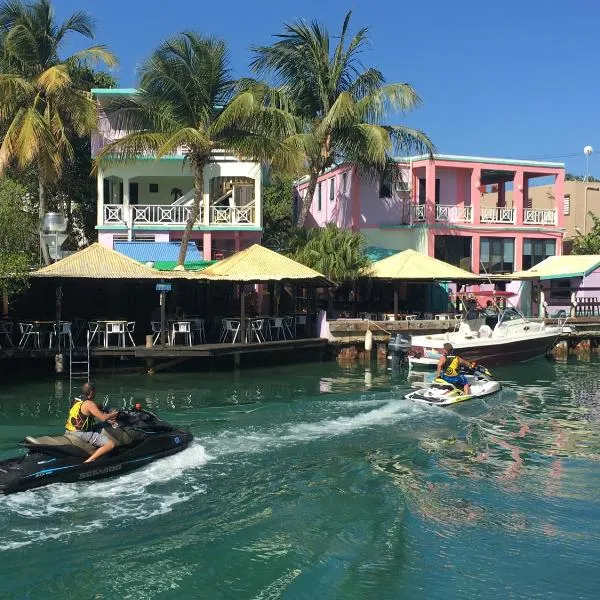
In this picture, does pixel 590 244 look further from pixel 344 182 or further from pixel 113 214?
pixel 113 214

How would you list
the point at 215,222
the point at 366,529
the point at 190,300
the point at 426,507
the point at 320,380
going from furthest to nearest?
1. the point at 215,222
2. the point at 190,300
3. the point at 320,380
4. the point at 426,507
5. the point at 366,529

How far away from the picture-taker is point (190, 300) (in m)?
28.7

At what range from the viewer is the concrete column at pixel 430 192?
34938 millimetres

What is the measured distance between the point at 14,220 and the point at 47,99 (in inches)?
313

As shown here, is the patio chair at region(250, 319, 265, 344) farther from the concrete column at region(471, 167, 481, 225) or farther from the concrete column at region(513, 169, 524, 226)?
the concrete column at region(513, 169, 524, 226)

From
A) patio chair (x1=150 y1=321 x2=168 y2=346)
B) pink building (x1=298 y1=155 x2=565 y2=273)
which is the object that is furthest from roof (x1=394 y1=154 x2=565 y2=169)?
patio chair (x1=150 y1=321 x2=168 y2=346)

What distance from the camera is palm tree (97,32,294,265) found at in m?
25.8

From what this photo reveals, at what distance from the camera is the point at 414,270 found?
29047mm

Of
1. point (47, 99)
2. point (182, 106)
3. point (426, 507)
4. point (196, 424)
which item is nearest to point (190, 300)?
point (182, 106)

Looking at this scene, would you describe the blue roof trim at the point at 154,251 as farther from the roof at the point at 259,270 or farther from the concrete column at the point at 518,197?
the concrete column at the point at 518,197

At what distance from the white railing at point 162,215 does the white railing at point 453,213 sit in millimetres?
12417

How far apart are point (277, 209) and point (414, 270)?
56.8ft

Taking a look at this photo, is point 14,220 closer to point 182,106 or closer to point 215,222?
point 182,106

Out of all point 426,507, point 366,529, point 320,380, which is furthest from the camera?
point 320,380
